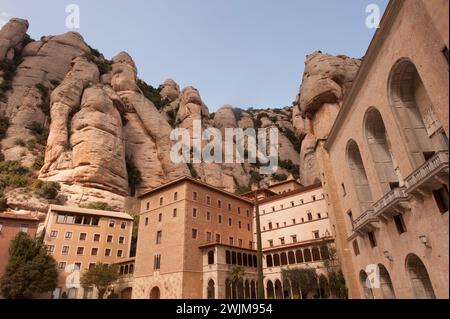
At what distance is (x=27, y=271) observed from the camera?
30281 mm

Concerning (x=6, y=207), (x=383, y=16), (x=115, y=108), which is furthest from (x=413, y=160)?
(x=115, y=108)

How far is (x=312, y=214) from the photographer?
39.1 meters

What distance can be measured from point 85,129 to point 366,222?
2011 inches

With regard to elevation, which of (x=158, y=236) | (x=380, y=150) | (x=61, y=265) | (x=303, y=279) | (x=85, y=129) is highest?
(x=85, y=129)

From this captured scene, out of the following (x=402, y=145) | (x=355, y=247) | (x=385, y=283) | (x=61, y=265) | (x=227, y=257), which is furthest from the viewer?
(x=61, y=265)

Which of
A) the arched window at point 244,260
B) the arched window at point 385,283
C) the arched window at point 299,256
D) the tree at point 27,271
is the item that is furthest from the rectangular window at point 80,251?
the arched window at point 385,283

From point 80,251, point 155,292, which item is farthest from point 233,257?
point 80,251

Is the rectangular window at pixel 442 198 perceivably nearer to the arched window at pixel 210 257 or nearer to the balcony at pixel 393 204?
the balcony at pixel 393 204

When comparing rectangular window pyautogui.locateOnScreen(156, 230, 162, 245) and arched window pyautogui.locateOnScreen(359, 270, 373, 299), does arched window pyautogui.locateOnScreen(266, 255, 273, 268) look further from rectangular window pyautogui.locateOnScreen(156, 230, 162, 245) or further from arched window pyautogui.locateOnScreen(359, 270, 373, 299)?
rectangular window pyautogui.locateOnScreen(156, 230, 162, 245)

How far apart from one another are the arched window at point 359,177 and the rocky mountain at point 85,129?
1196 inches

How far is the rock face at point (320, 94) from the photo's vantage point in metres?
51.7

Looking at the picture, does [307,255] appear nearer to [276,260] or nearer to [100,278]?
[276,260]

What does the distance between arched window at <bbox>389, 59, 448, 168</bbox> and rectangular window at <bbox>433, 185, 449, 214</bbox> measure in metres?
2.34
